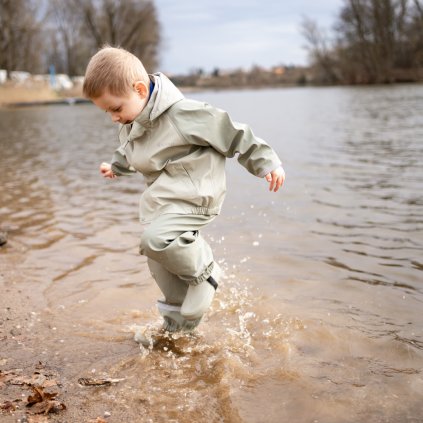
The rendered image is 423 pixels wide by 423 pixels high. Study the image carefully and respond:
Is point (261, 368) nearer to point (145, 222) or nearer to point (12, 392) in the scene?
point (145, 222)

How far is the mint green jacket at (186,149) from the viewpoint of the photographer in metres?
2.62

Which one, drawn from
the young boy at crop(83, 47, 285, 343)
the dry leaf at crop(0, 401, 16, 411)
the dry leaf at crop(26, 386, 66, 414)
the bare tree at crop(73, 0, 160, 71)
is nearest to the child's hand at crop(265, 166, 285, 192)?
the young boy at crop(83, 47, 285, 343)

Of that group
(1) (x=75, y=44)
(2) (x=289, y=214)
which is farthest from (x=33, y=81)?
(2) (x=289, y=214)

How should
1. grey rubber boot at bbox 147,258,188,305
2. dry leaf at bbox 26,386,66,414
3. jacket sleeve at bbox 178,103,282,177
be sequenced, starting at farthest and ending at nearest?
grey rubber boot at bbox 147,258,188,305, jacket sleeve at bbox 178,103,282,177, dry leaf at bbox 26,386,66,414

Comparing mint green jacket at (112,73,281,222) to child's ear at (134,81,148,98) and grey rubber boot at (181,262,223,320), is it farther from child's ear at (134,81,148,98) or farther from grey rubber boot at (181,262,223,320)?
grey rubber boot at (181,262,223,320)

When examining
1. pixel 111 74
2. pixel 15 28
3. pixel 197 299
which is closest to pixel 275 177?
pixel 197 299

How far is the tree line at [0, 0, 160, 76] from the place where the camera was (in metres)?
44.7

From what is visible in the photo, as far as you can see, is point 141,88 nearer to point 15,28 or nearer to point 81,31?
point 15,28

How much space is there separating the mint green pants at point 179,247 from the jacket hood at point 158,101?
45 centimetres

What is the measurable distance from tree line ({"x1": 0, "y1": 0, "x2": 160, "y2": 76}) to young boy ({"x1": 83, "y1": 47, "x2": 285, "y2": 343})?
44526mm

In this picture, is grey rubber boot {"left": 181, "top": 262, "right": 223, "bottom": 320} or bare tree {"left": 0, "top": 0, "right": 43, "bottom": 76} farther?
bare tree {"left": 0, "top": 0, "right": 43, "bottom": 76}

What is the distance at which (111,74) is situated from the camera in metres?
2.51

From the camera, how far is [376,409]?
88.7 inches

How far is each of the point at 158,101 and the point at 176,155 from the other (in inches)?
10.4
